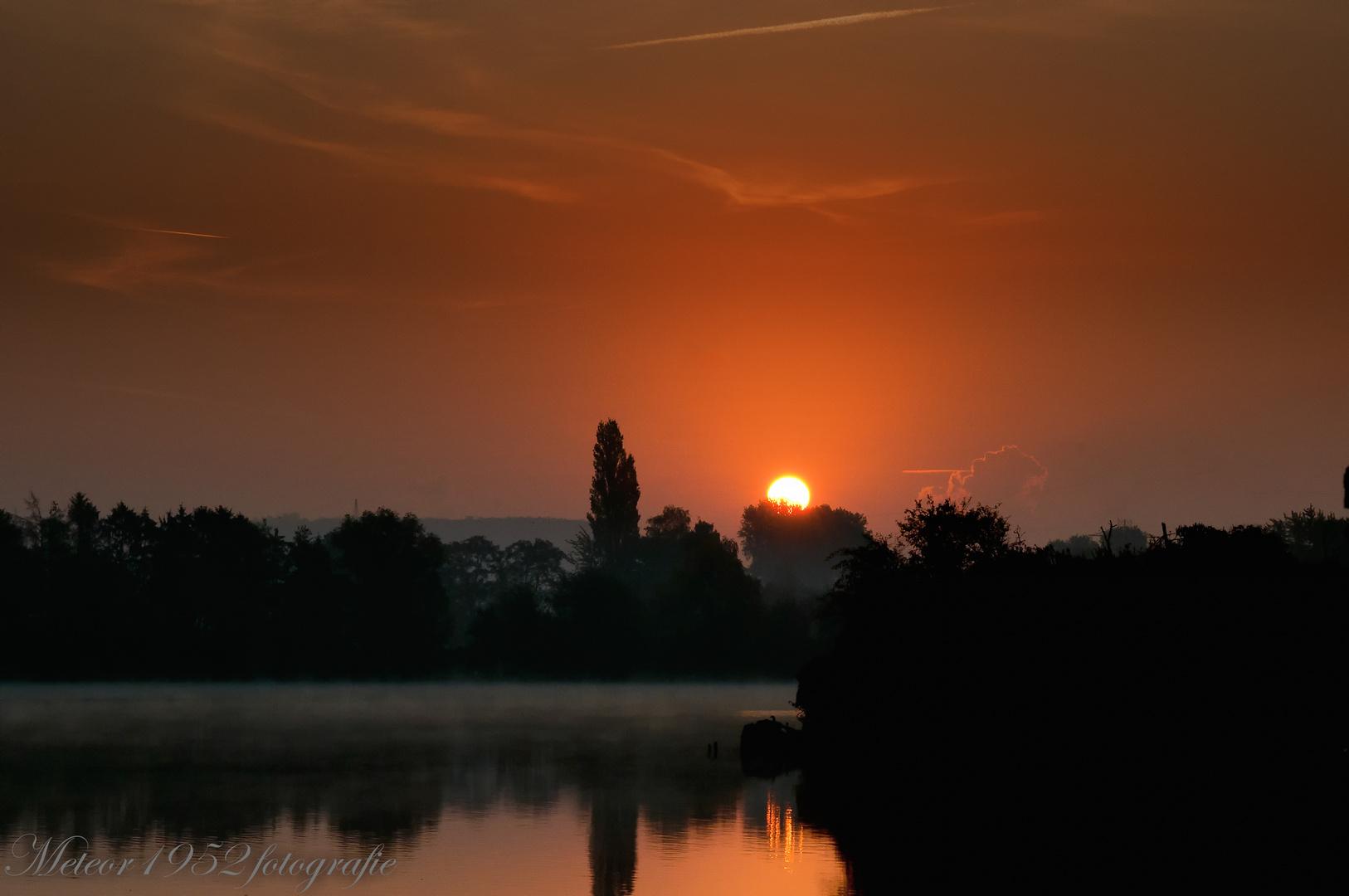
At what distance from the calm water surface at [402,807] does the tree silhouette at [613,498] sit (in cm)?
7513

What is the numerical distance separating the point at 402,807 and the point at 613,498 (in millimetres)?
131392

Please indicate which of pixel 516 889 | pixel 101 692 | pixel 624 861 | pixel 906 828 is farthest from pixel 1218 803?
pixel 101 692

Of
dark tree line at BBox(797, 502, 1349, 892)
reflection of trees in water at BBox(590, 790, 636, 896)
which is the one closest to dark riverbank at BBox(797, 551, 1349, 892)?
dark tree line at BBox(797, 502, 1349, 892)

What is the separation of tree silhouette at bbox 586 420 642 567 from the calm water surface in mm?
75130

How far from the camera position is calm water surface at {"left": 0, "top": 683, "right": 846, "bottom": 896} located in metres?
41.3

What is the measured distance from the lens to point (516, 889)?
130ft

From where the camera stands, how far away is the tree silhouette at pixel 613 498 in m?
188

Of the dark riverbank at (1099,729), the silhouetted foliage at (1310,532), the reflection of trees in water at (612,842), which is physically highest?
the silhouetted foliage at (1310,532)

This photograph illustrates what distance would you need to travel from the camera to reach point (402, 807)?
5659 cm

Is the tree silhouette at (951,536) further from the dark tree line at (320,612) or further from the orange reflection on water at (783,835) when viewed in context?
the dark tree line at (320,612)

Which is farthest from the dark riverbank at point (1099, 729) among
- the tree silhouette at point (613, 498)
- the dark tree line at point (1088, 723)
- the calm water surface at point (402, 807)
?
the tree silhouette at point (613, 498)

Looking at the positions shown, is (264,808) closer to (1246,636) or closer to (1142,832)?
(1142,832)

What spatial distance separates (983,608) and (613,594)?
4094 inches

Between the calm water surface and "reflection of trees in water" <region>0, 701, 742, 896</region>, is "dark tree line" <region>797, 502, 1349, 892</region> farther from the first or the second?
"reflection of trees in water" <region>0, 701, 742, 896</region>
